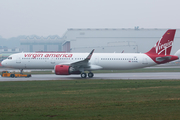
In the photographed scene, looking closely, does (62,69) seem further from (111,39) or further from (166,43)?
(111,39)

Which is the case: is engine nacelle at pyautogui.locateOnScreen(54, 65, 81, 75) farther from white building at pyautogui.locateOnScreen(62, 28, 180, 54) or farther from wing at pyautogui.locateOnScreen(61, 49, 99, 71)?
white building at pyautogui.locateOnScreen(62, 28, 180, 54)

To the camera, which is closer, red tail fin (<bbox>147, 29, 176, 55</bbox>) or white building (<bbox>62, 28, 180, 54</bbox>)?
red tail fin (<bbox>147, 29, 176, 55</bbox>)

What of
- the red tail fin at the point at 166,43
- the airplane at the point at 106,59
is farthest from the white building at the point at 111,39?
the red tail fin at the point at 166,43

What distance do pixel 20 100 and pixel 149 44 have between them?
286ft

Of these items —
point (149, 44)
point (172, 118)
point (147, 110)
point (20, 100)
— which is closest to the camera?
point (172, 118)

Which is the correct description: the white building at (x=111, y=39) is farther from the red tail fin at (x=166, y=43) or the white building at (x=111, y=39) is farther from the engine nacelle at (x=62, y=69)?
the engine nacelle at (x=62, y=69)

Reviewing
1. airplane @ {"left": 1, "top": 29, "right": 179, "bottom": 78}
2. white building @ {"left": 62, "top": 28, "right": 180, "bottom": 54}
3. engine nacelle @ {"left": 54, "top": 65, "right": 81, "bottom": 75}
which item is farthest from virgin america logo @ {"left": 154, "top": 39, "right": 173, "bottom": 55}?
white building @ {"left": 62, "top": 28, "right": 180, "bottom": 54}

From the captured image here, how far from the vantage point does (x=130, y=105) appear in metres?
12.4

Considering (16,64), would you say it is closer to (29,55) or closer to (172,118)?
(29,55)

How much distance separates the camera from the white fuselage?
3334 centimetres

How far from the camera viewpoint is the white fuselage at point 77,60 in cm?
3334

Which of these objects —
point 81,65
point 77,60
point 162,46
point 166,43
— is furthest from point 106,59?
point 166,43

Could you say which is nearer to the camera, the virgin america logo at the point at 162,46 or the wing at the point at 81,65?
the wing at the point at 81,65

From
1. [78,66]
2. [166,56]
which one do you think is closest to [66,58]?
[78,66]
